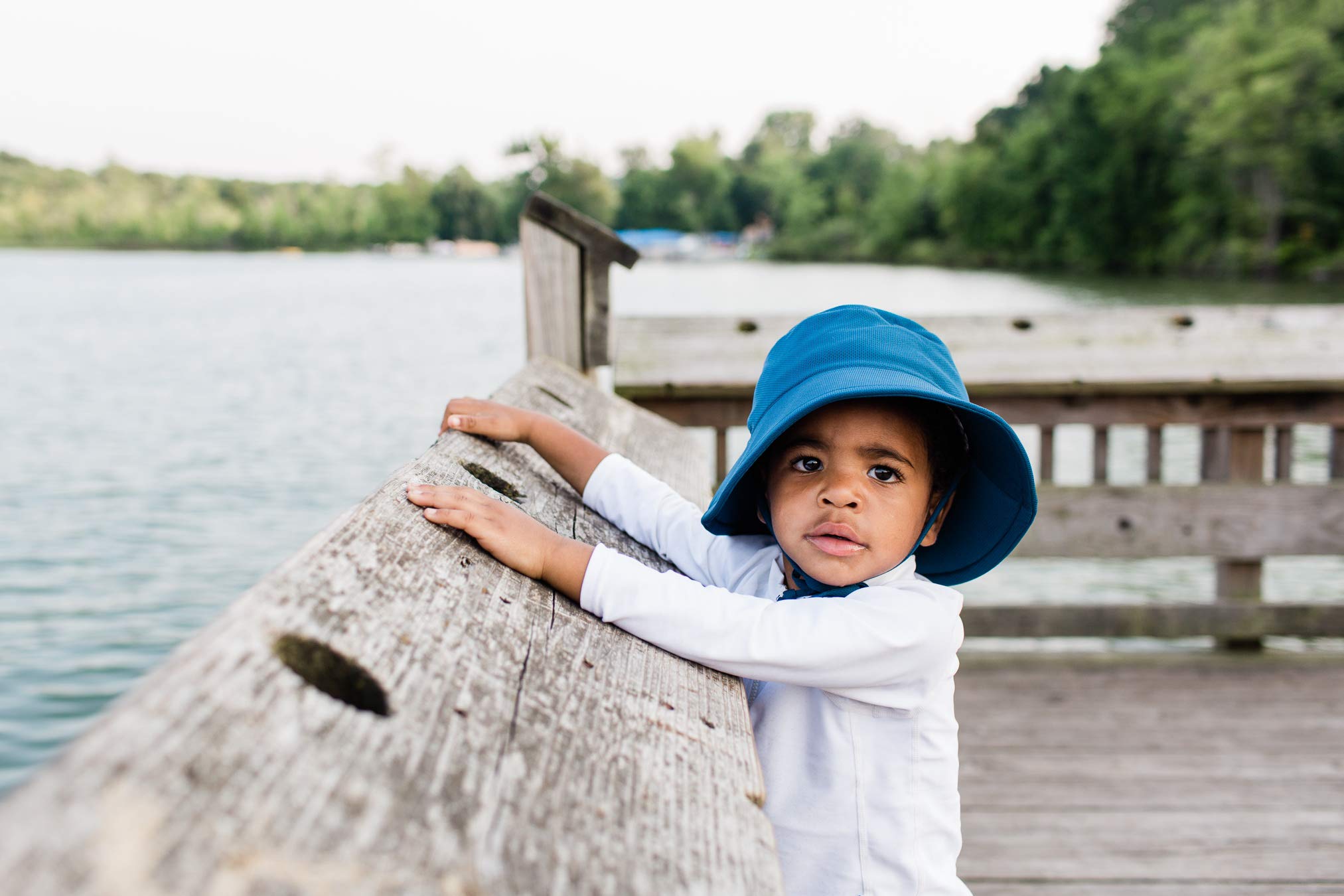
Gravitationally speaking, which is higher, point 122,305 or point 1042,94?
point 1042,94

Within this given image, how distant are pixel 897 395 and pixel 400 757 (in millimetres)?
755

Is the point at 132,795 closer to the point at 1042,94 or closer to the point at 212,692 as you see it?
the point at 212,692

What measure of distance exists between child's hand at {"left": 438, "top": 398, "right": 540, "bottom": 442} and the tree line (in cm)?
3371

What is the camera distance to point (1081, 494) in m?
3.56

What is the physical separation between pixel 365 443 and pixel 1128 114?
49.8m

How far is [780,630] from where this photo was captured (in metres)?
1.20

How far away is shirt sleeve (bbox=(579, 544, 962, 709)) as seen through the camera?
1.18 meters

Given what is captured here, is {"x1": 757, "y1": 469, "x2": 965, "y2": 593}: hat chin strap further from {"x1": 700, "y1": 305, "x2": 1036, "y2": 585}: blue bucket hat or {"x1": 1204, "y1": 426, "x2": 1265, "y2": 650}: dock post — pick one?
{"x1": 1204, "y1": 426, "x2": 1265, "y2": 650}: dock post

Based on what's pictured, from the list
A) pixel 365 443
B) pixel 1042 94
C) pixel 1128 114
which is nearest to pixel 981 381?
pixel 365 443

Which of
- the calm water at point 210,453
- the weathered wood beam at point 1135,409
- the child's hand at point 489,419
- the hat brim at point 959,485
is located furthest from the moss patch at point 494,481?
the calm water at point 210,453

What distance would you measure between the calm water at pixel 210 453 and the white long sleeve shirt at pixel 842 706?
252cm

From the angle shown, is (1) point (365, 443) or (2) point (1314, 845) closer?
(2) point (1314, 845)

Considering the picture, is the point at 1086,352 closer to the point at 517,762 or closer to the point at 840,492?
the point at 840,492

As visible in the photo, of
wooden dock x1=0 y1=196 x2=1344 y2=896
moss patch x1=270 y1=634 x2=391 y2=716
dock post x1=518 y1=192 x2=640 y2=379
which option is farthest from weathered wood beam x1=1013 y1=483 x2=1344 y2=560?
moss patch x1=270 y1=634 x2=391 y2=716
